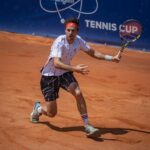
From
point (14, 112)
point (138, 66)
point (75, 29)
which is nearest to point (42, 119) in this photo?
point (14, 112)

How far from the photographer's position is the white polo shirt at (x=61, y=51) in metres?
6.68

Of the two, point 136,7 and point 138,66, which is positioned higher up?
point 136,7

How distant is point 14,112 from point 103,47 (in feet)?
21.1

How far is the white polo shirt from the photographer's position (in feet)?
21.9

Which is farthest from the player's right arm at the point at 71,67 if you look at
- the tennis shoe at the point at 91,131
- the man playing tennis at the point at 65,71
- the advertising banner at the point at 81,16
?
the advertising banner at the point at 81,16

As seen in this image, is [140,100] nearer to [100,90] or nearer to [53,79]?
[100,90]

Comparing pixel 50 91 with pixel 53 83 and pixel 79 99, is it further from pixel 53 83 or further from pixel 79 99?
pixel 79 99

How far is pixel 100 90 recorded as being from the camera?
948cm

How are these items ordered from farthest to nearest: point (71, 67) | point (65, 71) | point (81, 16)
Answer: point (81, 16), point (65, 71), point (71, 67)

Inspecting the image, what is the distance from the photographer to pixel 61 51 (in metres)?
6.70

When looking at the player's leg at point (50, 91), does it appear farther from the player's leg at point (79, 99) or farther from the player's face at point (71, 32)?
the player's face at point (71, 32)

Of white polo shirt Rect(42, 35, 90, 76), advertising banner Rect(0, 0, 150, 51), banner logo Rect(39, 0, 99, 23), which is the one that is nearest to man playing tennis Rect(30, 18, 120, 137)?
white polo shirt Rect(42, 35, 90, 76)

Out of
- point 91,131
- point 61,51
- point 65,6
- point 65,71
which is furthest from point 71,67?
point 65,6

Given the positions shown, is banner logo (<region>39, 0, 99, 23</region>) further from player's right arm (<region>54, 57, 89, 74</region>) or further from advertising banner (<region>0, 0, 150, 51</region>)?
player's right arm (<region>54, 57, 89, 74</region>)
